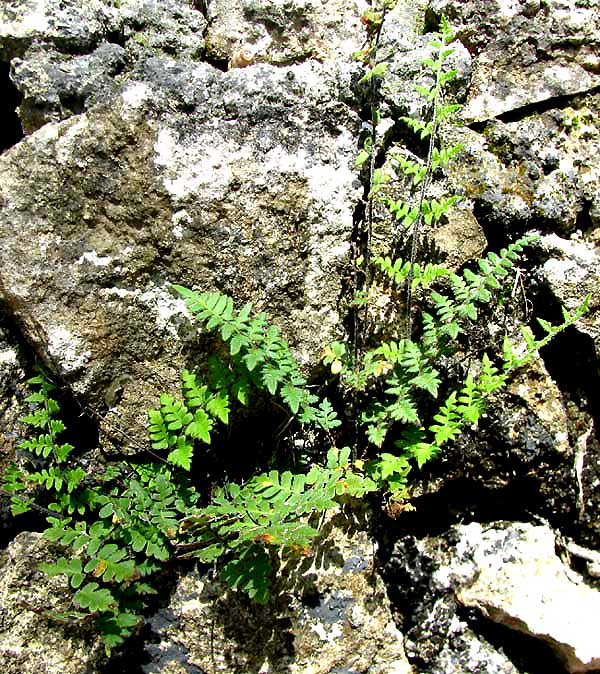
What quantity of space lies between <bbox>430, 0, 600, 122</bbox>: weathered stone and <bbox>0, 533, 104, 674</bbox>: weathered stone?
11.2 feet

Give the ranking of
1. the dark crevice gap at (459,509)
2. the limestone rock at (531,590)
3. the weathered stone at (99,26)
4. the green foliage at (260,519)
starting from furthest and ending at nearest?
the dark crevice gap at (459,509) < the weathered stone at (99,26) < the limestone rock at (531,590) < the green foliage at (260,519)

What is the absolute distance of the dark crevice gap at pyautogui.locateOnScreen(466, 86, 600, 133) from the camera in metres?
3.67

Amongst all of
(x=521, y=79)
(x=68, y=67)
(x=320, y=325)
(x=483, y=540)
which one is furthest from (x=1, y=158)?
(x=483, y=540)

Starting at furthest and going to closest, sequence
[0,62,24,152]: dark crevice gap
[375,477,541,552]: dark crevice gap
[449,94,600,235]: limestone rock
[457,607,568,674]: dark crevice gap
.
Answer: [0,62,24,152]: dark crevice gap, [449,94,600,235]: limestone rock, [375,477,541,552]: dark crevice gap, [457,607,568,674]: dark crevice gap

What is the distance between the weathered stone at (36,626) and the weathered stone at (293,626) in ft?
1.13

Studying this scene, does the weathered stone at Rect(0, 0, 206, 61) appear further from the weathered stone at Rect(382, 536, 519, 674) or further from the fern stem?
the weathered stone at Rect(382, 536, 519, 674)

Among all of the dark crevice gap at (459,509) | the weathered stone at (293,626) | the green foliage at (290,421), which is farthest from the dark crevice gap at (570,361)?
the weathered stone at (293,626)

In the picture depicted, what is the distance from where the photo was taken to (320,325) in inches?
133

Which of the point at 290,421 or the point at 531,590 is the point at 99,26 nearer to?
the point at 290,421

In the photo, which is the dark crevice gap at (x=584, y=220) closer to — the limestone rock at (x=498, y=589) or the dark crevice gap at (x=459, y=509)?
the dark crevice gap at (x=459, y=509)

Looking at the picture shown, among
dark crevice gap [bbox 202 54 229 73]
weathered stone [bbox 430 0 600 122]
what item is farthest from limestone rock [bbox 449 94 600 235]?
dark crevice gap [bbox 202 54 229 73]

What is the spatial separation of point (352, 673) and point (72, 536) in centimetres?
157

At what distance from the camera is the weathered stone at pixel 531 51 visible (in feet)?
12.0

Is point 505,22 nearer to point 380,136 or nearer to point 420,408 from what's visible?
point 380,136
